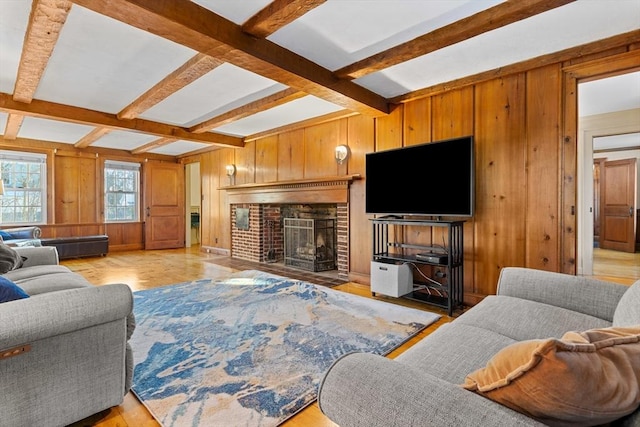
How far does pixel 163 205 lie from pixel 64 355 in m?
6.91

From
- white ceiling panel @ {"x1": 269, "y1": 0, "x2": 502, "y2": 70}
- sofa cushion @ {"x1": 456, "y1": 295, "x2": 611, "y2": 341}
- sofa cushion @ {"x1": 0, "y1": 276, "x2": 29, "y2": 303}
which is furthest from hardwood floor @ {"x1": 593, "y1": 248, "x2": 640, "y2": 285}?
sofa cushion @ {"x1": 0, "y1": 276, "x2": 29, "y2": 303}

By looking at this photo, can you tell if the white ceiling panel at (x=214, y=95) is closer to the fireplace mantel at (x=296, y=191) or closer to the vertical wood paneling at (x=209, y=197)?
the fireplace mantel at (x=296, y=191)

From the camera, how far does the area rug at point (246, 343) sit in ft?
5.44

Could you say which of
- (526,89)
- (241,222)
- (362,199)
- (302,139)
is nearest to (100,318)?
(362,199)

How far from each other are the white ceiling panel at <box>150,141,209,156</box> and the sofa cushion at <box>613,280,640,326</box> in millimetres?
6605

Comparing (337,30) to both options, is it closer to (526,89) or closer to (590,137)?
(526,89)

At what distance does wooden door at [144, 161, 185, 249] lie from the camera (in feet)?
24.6

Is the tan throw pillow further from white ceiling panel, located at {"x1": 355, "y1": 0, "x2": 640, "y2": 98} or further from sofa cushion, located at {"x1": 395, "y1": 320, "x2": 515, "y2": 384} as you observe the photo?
white ceiling panel, located at {"x1": 355, "y1": 0, "x2": 640, "y2": 98}

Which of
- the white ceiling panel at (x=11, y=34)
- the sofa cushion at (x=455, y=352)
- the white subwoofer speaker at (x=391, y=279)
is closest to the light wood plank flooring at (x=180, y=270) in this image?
the white subwoofer speaker at (x=391, y=279)

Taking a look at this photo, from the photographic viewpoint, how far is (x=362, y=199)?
4.22 metres

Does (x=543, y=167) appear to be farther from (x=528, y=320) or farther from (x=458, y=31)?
(x=528, y=320)

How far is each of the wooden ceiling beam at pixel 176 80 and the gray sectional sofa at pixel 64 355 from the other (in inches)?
79.1

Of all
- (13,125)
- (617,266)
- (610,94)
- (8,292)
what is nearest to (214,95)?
(8,292)

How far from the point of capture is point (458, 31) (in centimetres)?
227
